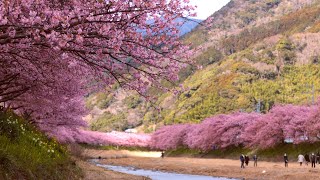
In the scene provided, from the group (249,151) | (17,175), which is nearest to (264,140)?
(249,151)

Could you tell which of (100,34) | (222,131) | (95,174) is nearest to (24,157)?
(100,34)

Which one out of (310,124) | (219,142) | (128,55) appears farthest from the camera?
(219,142)

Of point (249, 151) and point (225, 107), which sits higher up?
point (225, 107)

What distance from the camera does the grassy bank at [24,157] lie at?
40.1ft

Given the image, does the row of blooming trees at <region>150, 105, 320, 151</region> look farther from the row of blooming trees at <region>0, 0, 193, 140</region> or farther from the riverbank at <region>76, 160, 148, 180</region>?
the row of blooming trees at <region>0, 0, 193, 140</region>

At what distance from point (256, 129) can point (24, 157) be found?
62.3m

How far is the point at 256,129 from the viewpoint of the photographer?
238ft

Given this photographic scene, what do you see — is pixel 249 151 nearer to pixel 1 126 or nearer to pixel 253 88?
Result: pixel 1 126

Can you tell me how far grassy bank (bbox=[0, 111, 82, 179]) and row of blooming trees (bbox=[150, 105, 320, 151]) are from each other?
45.5m

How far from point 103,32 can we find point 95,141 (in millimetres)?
118252

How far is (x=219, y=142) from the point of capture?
83.1m

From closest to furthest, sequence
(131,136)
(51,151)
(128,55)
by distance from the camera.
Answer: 1. (128,55)
2. (51,151)
3. (131,136)

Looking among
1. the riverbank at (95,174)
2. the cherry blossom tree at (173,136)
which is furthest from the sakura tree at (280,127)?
the riverbank at (95,174)

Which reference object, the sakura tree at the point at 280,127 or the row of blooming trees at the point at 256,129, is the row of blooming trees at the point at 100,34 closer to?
the row of blooming trees at the point at 256,129
